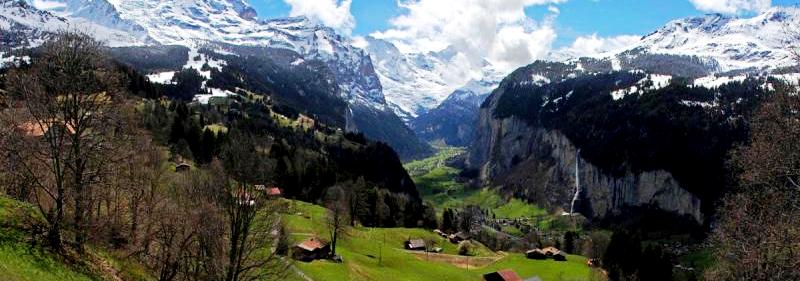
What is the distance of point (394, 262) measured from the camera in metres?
98.9

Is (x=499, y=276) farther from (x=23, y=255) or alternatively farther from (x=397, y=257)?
(x=23, y=255)

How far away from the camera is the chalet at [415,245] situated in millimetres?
132688

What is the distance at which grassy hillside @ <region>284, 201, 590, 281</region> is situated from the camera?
8194cm

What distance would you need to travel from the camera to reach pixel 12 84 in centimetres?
3300

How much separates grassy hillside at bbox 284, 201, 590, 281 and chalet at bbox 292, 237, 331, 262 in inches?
119

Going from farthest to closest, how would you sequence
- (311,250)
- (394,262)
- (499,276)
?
(499,276) < (394,262) < (311,250)

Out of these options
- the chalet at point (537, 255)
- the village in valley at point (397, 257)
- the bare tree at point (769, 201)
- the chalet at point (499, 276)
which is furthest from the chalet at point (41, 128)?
the chalet at point (537, 255)

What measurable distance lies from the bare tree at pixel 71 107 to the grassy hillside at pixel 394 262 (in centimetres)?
4042

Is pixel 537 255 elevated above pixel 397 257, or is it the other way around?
pixel 397 257

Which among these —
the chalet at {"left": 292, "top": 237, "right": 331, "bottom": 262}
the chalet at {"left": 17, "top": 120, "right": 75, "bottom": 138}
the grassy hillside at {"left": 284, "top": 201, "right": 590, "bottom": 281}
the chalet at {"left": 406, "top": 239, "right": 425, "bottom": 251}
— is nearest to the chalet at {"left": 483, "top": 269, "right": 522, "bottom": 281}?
the grassy hillside at {"left": 284, "top": 201, "right": 590, "bottom": 281}

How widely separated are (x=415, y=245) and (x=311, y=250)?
2012 inches

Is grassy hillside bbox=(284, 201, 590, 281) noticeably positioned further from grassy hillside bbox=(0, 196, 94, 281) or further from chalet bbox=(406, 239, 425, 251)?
grassy hillside bbox=(0, 196, 94, 281)

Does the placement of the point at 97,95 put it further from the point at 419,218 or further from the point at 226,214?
the point at 419,218

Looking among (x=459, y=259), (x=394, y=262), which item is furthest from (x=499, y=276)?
(x=459, y=259)
